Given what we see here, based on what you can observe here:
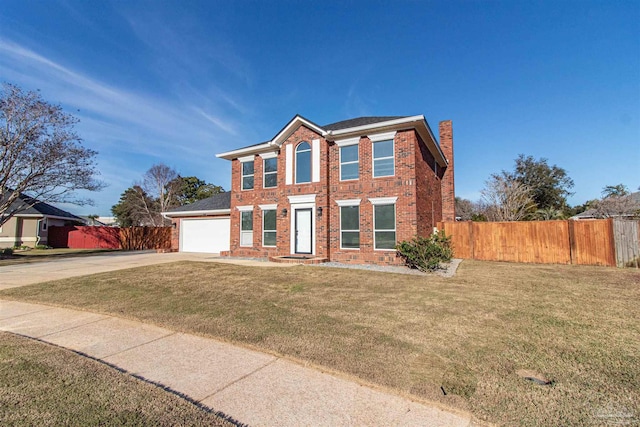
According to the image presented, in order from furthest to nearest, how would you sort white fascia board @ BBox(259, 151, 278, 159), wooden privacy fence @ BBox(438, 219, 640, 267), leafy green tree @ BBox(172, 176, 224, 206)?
leafy green tree @ BBox(172, 176, 224, 206)
white fascia board @ BBox(259, 151, 278, 159)
wooden privacy fence @ BBox(438, 219, 640, 267)

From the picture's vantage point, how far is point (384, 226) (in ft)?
40.0

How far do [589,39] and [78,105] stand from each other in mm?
25270

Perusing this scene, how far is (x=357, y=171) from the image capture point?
12867 mm

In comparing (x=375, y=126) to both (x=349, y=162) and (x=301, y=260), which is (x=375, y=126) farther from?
(x=301, y=260)

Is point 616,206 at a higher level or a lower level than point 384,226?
higher

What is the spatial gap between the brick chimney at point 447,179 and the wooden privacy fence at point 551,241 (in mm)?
2681

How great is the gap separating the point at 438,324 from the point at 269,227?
11.0 meters

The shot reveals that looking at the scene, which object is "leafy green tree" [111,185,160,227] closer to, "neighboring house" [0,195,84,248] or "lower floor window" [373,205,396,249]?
"neighboring house" [0,195,84,248]

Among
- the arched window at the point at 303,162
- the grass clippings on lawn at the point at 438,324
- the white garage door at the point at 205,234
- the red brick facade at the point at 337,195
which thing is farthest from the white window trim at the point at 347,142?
the white garage door at the point at 205,234

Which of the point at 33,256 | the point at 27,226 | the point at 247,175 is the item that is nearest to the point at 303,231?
the point at 247,175

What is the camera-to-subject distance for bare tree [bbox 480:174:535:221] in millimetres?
21369

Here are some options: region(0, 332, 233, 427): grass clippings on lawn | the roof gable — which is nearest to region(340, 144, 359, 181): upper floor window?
the roof gable

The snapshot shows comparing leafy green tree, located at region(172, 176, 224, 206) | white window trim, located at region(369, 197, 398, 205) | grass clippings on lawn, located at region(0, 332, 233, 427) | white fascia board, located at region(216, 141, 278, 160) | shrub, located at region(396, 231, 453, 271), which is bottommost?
grass clippings on lawn, located at region(0, 332, 233, 427)

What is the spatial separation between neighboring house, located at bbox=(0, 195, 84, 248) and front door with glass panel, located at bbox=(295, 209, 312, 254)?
82.1 ft
